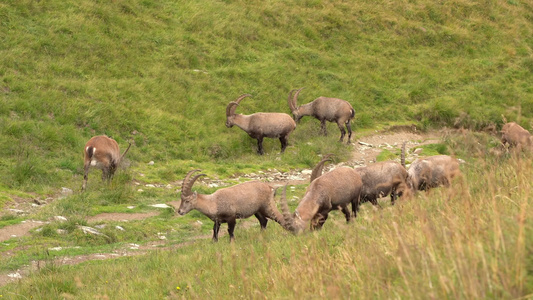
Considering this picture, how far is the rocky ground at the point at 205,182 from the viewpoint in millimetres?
11469

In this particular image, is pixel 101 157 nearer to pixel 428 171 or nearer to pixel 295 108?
pixel 428 171

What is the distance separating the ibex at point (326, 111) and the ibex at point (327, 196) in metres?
11.8

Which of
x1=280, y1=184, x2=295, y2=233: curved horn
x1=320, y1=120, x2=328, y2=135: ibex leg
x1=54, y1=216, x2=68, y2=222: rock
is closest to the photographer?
x1=280, y1=184, x2=295, y2=233: curved horn

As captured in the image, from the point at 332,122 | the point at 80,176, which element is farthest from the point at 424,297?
the point at 332,122

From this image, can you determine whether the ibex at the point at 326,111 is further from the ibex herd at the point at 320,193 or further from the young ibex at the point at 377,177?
the young ibex at the point at 377,177

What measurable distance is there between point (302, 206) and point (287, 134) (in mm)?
11734

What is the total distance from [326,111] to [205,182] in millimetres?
7935

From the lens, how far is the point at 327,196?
1146 cm

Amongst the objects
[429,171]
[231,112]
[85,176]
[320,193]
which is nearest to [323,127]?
[231,112]

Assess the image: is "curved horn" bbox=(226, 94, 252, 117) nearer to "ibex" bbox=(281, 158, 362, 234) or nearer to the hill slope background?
the hill slope background

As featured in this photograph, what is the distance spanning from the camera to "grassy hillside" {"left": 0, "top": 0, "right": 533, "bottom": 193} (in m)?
19.9

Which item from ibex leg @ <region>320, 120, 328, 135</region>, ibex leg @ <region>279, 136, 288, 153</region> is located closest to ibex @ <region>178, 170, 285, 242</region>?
ibex leg @ <region>279, 136, 288, 153</region>

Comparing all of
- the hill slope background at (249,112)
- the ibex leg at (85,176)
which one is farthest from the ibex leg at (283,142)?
the ibex leg at (85,176)

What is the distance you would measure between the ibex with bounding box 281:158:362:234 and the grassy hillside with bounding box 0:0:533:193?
7076 mm
